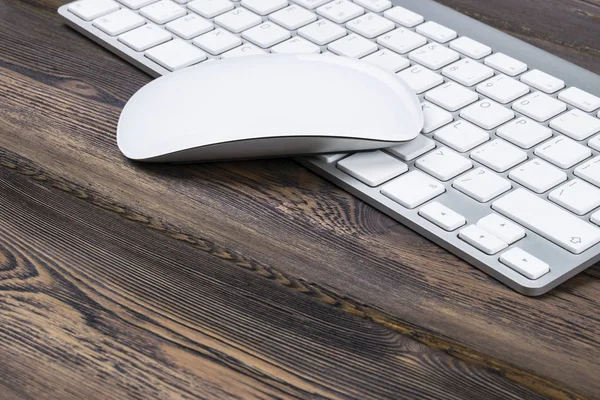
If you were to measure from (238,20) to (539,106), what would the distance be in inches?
10.8

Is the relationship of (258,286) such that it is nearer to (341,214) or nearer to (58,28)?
(341,214)

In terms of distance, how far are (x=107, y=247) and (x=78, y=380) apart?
111 millimetres

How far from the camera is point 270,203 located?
56 centimetres

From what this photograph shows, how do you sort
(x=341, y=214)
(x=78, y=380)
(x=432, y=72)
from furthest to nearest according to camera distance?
(x=432, y=72)
(x=341, y=214)
(x=78, y=380)

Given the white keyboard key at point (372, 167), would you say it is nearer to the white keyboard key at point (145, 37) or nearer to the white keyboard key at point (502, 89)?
the white keyboard key at point (502, 89)

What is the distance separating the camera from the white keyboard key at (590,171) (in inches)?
21.7

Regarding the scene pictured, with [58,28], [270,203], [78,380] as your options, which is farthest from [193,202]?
[58,28]

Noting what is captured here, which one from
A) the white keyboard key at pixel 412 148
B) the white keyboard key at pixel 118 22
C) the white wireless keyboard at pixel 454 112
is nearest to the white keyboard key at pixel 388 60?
the white wireless keyboard at pixel 454 112

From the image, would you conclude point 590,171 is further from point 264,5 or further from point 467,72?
point 264,5

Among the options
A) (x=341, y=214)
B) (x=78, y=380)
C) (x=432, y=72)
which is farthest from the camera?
(x=432, y=72)

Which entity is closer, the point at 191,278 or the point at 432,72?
the point at 191,278

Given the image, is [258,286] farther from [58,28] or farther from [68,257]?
[58,28]

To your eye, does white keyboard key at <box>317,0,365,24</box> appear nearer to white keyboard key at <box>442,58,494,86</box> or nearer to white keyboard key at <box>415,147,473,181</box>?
white keyboard key at <box>442,58,494,86</box>

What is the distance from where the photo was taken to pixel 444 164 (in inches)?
22.3
